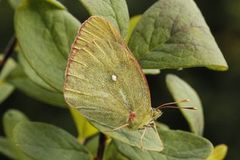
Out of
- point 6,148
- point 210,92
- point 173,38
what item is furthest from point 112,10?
point 210,92

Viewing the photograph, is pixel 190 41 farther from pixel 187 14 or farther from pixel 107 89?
pixel 107 89

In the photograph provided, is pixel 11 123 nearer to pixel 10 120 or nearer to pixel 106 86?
pixel 10 120

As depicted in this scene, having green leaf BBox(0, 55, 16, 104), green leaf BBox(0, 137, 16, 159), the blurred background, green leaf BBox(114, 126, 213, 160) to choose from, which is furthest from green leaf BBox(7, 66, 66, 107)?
the blurred background

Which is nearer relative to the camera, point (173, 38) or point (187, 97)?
point (173, 38)

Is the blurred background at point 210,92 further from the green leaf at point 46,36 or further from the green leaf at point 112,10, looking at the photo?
the green leaf at point 112,10

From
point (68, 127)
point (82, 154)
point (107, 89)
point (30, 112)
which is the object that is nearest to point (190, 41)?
point (107, 89)

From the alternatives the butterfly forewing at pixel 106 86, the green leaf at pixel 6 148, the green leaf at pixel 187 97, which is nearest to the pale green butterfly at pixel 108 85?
the butterfly forewing at pixel 106 86
